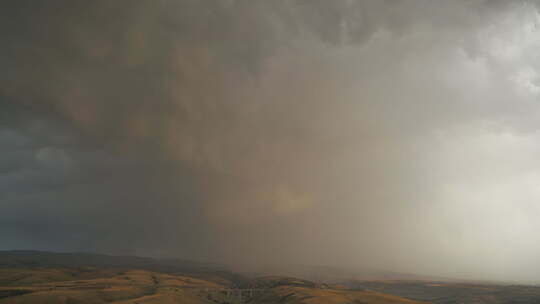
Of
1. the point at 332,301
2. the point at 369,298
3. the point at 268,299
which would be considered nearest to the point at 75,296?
the point at 268,299

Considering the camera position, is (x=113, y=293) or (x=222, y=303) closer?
(x=113, y=293)

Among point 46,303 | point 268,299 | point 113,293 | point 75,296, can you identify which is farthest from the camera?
point 268,299

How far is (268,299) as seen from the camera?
170875 mm

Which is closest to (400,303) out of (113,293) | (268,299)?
(268,299)

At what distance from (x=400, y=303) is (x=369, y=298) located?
16181 millimetres

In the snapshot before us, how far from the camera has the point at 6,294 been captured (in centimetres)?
14538

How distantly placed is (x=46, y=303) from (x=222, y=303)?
84327mm

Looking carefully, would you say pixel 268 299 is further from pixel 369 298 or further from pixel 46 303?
pixel 46 303

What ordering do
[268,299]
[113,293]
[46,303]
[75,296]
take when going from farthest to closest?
[268,299] → [113,293] → [75,296] → [46,303]

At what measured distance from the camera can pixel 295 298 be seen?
157 m

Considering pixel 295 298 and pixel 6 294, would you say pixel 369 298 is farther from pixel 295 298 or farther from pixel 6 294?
pixel 6 294

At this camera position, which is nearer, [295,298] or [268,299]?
[295,298]

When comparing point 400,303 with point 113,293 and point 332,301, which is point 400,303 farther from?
point 113,293

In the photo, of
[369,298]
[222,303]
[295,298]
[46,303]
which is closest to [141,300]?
[46,303]
